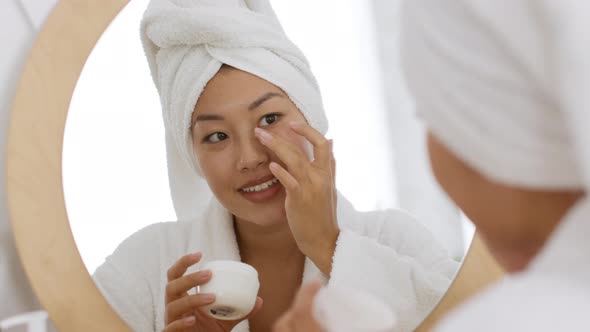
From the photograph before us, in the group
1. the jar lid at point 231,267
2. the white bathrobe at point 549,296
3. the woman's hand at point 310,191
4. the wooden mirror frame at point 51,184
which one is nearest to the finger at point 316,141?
the woman's hand at point 310,191

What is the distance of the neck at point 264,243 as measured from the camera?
73 cm

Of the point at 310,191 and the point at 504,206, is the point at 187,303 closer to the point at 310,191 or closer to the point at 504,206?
the point at 310,191

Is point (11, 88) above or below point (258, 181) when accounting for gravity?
above

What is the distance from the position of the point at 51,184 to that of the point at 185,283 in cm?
17

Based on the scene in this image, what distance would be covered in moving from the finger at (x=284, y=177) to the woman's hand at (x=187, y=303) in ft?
0.34

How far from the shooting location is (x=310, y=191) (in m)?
0.69

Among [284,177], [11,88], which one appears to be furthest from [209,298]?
[11,88]

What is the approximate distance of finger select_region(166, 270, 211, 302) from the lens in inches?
26.3

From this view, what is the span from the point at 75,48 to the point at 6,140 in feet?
0.38

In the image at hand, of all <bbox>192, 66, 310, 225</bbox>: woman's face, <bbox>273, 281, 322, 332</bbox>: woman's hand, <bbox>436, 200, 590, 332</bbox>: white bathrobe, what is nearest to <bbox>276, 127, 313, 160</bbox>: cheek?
<bbox>192, 66, 310, 225</bbox>: woman's face

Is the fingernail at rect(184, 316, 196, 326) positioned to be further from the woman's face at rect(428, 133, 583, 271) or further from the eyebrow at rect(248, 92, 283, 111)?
the woman's face at rect(428, 133, 583, 271)

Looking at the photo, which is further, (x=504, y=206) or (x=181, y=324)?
(x=181, y=324)

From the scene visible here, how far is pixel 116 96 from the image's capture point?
28.8 inches

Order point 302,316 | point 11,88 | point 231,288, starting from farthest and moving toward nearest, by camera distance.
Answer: point 11,88 < point 231,288 < point 302,316
